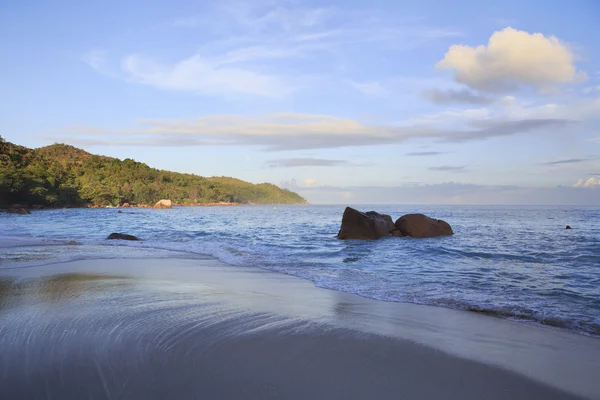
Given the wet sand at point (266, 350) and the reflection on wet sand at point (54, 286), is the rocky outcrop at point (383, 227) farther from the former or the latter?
the reflection on wet sand at point (54, 286)

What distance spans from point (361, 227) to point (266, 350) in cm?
1594

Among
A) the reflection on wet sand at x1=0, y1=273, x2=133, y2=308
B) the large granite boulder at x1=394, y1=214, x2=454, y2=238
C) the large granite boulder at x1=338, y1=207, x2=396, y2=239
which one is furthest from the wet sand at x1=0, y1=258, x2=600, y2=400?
the large granite boulder at x1=394, y1=214, x2=454, y2=238

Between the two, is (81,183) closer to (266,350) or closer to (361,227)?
(361,227)

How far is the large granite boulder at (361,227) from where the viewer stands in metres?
18.9

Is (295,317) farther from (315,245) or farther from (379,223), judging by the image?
(379,223)

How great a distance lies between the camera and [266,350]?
11.7 ft

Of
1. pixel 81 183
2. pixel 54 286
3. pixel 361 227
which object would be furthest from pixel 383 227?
pixel 81 183

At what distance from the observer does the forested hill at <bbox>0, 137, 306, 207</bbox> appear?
66.2 m

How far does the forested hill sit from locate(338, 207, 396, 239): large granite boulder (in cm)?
6290

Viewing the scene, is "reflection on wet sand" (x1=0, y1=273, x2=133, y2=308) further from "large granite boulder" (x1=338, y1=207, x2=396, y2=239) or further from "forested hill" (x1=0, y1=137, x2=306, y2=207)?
"forested hill" (x1=0, y1=137, x2=306, y2=207)

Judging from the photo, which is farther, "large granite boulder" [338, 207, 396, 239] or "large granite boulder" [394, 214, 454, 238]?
"large granite boulder" [394, 214, 454, 238]

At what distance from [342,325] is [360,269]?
535 cm

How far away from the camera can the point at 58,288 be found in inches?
239

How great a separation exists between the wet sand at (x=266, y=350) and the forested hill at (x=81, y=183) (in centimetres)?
6989
